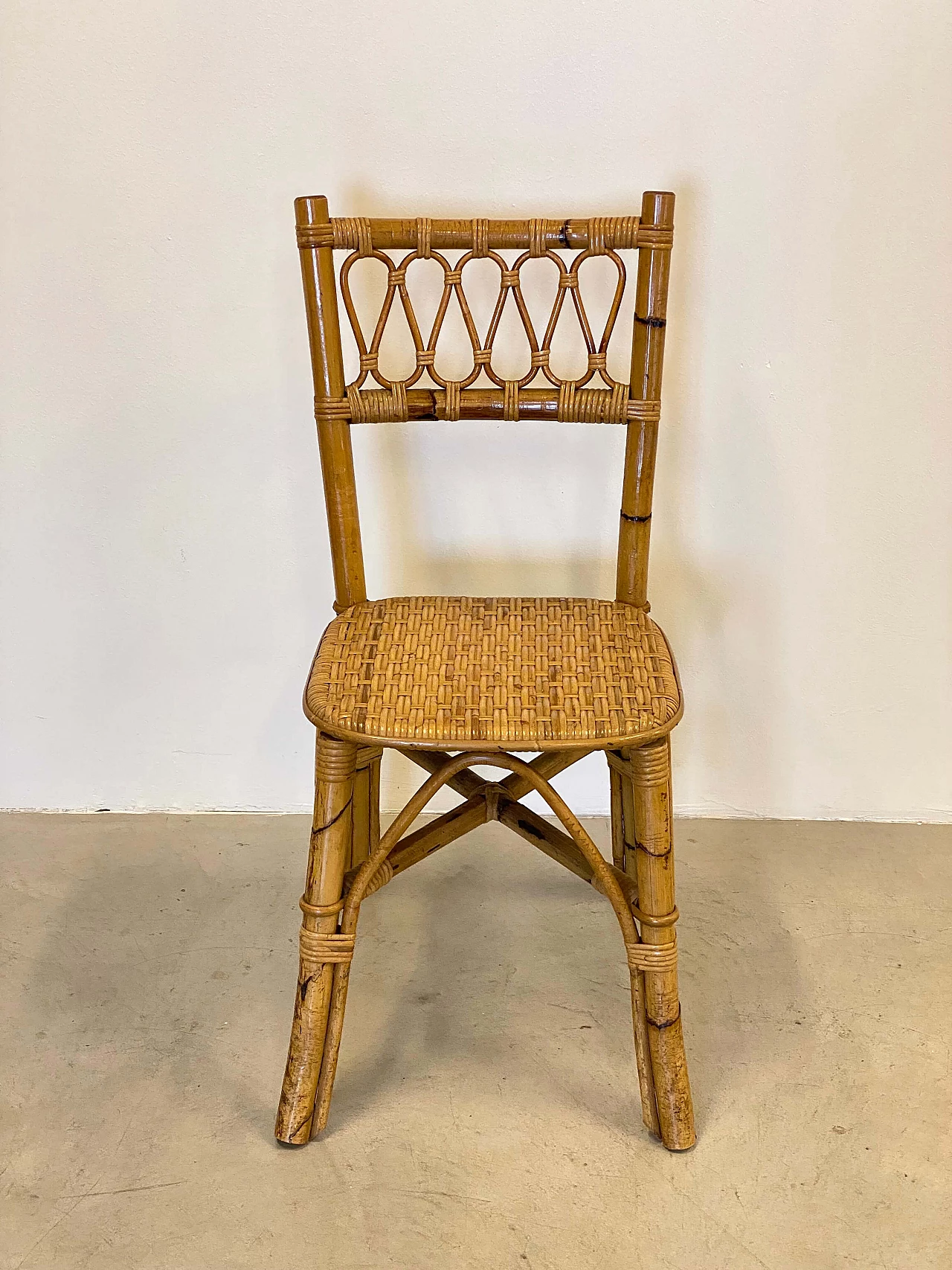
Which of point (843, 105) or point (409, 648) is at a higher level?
point (843, 105)

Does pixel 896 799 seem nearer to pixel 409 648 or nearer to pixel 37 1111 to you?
pixel 409 648

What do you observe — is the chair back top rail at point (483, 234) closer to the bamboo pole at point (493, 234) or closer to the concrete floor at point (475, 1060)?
the bamboo pole at point (493, 234)

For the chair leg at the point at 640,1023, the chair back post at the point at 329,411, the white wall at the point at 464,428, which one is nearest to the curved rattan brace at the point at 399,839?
the chair leg at the point at 640,1023

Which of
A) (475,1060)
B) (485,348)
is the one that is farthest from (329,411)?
(475,1060)

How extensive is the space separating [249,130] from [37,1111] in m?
1.31

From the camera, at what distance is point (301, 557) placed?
1850 mm

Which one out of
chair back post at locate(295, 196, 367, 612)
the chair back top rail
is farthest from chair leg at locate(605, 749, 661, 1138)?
the chair back top rail

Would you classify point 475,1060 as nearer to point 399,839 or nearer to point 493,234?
point 399,839

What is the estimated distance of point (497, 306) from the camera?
1.45 m

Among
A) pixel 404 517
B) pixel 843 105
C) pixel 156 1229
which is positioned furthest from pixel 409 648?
pixel 843 105

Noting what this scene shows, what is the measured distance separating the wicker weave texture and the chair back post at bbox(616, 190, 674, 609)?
7 centimetres

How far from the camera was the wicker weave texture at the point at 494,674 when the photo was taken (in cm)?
121

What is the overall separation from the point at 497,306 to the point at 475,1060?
0.95 meters

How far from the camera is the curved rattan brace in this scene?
128 cm
